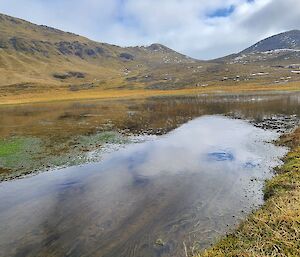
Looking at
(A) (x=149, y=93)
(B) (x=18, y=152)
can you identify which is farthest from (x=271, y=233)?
(A) (x=149, y=93)

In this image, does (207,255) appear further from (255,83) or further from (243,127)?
(255,83)

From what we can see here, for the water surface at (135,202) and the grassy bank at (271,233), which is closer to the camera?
the grassy bank at (271,233)

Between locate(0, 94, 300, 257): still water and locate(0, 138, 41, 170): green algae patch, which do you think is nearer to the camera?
locate(0, 94, 300, 257): still water

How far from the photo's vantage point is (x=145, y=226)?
719 inches

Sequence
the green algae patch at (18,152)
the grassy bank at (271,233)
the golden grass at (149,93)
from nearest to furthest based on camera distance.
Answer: the grassy bank at (271,233) < the green algae patch at (18,152) < the golden grass at (149,93)

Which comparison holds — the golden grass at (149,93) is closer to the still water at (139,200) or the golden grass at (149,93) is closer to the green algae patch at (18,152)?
the green algae patch at (18,152)

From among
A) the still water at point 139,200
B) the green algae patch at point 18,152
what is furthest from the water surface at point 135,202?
the green algae patch at point 18,152

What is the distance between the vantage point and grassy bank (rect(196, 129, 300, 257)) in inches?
480

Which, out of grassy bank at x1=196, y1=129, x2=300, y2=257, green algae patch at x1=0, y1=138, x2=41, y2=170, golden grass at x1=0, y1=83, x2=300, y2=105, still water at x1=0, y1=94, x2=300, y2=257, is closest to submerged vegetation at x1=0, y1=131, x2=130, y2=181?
green algae patch at x1=0, y1=138, x2=41, y2=170

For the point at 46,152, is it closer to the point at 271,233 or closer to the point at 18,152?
the point at 18,152

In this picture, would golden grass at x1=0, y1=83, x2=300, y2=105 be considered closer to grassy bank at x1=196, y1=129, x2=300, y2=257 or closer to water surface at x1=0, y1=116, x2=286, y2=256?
water surface at x1=0, y1=116, x2=286, y2=256

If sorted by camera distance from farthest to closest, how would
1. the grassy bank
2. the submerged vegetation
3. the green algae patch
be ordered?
the green algae patch → the submerged vegetation → the grassy bank

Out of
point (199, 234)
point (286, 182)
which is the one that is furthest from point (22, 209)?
point (286, 182)

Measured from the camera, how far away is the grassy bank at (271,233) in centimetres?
1218
